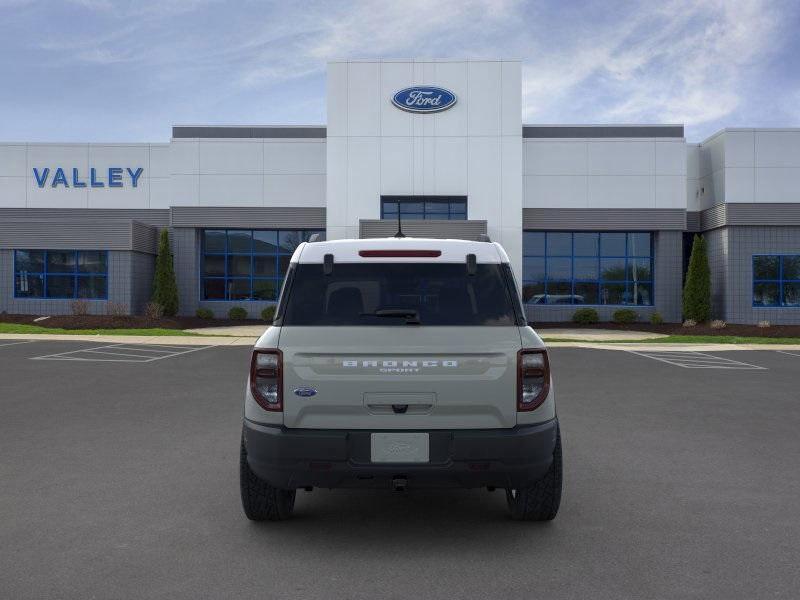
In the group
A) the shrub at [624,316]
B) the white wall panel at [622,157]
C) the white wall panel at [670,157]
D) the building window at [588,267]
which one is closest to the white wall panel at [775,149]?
the white wall panel at [670,157]

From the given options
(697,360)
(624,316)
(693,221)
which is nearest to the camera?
(697,360)

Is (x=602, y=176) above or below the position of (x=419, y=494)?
above

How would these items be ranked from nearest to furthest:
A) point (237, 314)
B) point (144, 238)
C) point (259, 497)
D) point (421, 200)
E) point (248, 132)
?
point (259, 497), point (421, 200), point (144, 238), point (237, 314), point (248, 132)

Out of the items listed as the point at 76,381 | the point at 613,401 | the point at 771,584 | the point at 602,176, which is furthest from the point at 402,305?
the point at 602,176

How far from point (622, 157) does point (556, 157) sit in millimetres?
2706

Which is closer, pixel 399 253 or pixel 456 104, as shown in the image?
pixel 399 253

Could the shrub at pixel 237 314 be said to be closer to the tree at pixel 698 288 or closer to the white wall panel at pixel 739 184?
the tree at pixel 698 288

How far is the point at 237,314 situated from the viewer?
30.5m

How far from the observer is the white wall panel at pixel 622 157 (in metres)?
29.4

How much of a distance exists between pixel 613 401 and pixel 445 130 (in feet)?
64.4

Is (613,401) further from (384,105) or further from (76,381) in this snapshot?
(384,105)

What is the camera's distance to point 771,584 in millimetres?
3770

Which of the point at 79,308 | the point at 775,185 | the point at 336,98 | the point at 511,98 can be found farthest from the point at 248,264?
the point at 775,185

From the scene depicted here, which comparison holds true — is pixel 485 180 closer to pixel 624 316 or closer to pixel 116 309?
pixel 624 316
